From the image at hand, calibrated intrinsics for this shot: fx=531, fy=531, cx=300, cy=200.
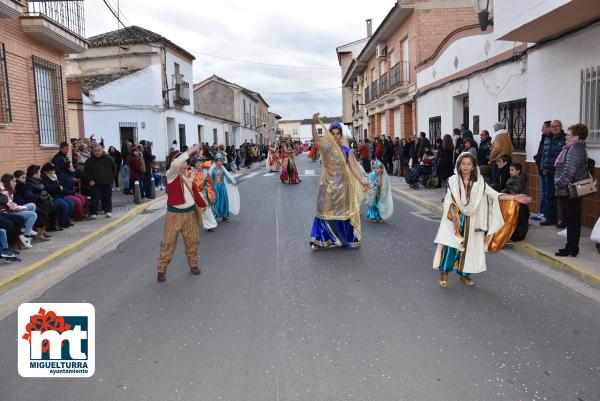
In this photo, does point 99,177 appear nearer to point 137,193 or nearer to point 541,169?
point 137,193

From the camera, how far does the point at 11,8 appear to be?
32.5 feet

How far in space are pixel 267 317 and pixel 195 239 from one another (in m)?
1.97

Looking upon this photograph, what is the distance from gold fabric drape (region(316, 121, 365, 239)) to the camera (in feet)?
25.3

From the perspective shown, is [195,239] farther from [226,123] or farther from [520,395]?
[226,123]

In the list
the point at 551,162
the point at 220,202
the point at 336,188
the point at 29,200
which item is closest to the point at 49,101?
the point at 29,200

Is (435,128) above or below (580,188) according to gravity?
above

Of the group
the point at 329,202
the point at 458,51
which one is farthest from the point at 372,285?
the point at 458,51

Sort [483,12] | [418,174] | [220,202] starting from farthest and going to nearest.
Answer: [418,174]
[483,12]
[220,202]

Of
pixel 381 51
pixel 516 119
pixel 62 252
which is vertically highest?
pixel 381 51

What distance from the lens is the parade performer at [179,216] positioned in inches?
247

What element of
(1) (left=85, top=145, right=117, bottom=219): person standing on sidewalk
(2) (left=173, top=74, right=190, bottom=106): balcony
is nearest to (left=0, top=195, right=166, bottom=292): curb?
(1) (left=85, top=145, right=117, bottom=219): person standing on sidewalk

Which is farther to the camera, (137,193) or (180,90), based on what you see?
(180,90)

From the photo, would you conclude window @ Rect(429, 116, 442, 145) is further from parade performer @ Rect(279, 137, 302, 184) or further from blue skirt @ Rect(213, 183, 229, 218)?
→ blue skirt @ Rect(213, 183, 229, 218)

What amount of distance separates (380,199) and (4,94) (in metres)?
7.61
